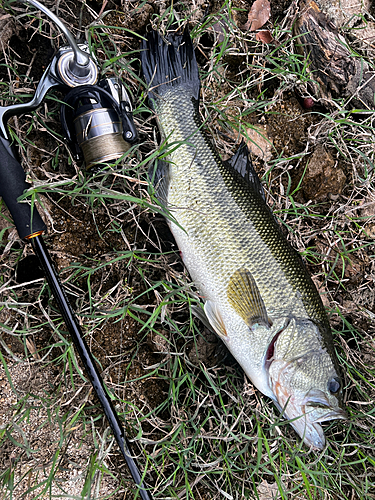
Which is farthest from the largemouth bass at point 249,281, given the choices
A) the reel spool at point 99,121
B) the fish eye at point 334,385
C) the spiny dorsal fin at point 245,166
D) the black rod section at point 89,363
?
the black rod section at point 89,363

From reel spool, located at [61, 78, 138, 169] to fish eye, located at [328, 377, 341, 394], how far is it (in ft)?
6.69

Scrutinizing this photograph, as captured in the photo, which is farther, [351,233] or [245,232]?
[351,233]

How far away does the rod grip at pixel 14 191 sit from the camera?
2.09 metres

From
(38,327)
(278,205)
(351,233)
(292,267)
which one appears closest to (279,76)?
(278,205)

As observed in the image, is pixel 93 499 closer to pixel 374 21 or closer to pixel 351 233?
pixel 351 233

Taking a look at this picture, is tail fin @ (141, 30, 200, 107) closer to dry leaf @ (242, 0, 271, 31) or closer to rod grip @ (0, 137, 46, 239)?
dry leaf @ (242, 0, 271, 31)

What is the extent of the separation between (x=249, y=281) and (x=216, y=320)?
34 centimetres

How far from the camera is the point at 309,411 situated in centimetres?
234

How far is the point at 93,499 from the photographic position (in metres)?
2.33

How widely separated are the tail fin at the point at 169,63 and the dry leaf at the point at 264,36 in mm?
712

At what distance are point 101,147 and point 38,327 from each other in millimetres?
1281

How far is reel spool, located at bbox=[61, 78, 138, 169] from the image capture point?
2236 millimetres

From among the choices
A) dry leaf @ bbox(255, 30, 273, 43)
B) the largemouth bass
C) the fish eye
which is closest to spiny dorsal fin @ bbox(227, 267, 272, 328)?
the largemouth bass

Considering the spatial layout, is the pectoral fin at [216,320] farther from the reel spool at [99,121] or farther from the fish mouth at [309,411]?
the reel spool at [99,121]
